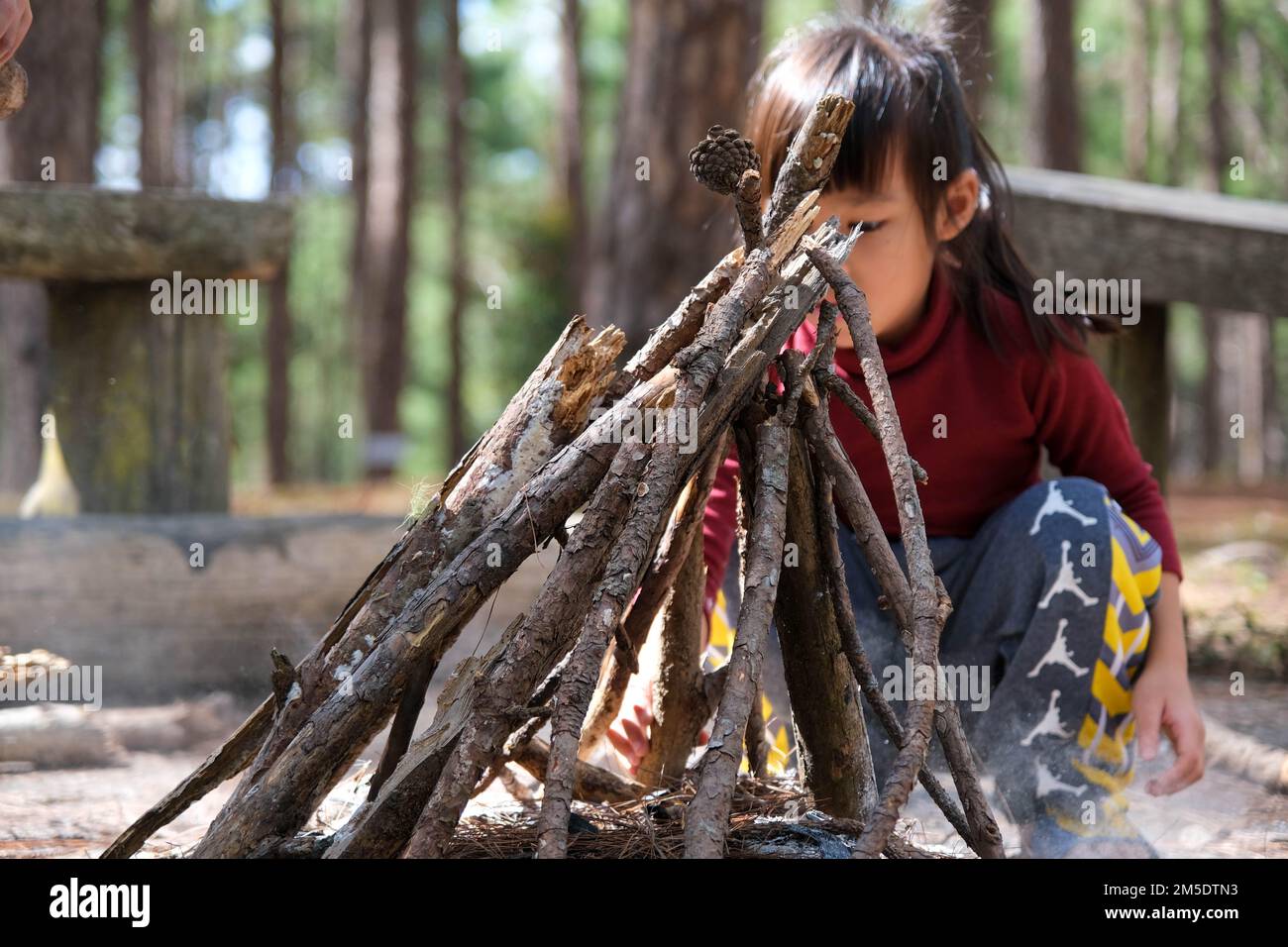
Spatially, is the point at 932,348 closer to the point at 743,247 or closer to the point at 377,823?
the point at 743,247

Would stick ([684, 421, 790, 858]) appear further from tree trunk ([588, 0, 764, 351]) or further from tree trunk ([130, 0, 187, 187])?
tree trunk ([130, 0, 187, 187])

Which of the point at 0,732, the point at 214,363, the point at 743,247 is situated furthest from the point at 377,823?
the point at 214,363

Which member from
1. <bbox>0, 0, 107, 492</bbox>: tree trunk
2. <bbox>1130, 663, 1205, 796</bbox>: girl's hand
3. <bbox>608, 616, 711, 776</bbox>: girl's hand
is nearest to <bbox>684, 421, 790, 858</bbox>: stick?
<bbox>608, 616, 711, 776</bbox>: girl's hand

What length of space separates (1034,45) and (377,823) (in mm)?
9808

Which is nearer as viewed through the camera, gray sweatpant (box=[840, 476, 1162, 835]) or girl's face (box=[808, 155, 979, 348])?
gray sweatpant (box=[840, 476, 1162, 835])

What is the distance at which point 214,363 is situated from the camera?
4148 mm

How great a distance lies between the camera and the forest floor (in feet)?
7.62

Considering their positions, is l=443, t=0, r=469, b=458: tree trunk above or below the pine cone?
above

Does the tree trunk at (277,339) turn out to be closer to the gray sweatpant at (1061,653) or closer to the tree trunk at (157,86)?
the tree trunk at (157,86)

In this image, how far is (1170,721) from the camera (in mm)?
2191

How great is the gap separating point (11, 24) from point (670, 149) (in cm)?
439

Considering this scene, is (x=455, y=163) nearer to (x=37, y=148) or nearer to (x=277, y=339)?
(x=277, y=339)

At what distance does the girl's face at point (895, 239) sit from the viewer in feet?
7.72

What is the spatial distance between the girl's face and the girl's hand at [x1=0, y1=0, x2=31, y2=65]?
137 centimetres
